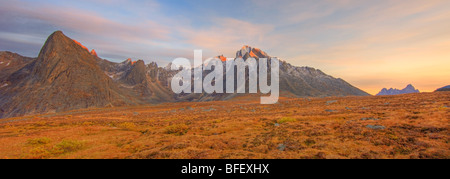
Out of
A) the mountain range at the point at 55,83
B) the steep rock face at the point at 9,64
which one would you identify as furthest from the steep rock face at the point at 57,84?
the steep rock face at the point at 9,64

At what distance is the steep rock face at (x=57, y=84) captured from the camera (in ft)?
416

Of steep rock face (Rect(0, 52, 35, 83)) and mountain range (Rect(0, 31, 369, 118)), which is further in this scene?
steep rock face (Rect(0, 52, 35, 83))

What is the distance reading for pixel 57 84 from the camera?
143375mm

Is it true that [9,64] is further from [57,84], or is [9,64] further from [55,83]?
[57,84]

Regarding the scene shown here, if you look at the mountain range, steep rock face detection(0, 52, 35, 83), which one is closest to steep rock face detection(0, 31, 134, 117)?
the mountain range

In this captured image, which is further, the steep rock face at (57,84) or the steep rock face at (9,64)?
the steep rock face at (9,64)

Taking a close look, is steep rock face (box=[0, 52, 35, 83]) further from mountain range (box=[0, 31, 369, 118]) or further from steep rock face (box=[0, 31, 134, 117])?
steep rock face (box=[0, 31, 134, 117])

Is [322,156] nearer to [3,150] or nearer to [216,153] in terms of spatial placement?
[216,153]

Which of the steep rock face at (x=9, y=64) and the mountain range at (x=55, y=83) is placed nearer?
the mountain range at (x=55, y=83)

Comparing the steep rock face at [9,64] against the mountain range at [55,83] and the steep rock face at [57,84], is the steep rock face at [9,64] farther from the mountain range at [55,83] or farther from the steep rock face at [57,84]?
the steep rock face at [57,84]

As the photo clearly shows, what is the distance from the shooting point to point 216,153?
535 inches

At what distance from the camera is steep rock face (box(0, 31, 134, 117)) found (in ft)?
416
